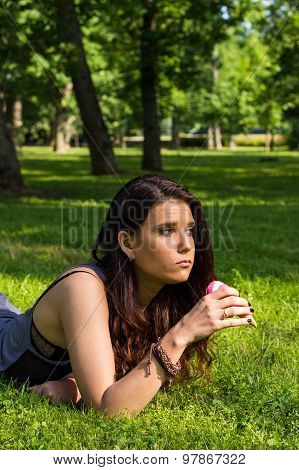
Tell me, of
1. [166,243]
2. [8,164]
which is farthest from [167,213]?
[8,164]

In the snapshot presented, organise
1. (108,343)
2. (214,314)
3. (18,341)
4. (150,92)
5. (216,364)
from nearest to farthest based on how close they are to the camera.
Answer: (214,314)
(108,343)
(18,341)
(216,364)
(150,92)

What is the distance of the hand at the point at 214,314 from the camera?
291cm

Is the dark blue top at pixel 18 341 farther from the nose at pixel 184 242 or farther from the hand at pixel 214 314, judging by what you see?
the hand at pixel 214 314

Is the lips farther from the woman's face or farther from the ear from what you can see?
the ear

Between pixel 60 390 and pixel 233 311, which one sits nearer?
pixel 233 311

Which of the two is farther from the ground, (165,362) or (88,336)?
(88,336)

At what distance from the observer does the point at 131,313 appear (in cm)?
331

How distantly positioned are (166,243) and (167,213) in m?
0.15

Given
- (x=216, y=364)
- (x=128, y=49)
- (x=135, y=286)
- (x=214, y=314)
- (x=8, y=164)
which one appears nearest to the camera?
(x=214, y=314)

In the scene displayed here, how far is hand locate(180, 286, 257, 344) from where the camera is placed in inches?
115

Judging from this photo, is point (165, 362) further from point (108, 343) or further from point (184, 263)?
point (184, 263)

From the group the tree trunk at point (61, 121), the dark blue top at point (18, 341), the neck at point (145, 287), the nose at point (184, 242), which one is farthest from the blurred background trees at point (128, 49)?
the nose at point (184, 242)
